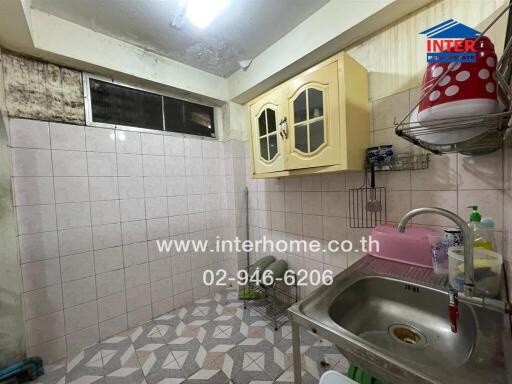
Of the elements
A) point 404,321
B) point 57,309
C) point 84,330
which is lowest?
point 84,330

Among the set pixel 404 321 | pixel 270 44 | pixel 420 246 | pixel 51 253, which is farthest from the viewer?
pixel 270 44

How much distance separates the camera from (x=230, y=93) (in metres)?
2.12

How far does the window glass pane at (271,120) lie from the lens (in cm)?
154

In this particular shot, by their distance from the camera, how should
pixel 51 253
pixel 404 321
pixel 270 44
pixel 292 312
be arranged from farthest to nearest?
pixel 270 44 < pixel 51 253 < pixel 404 321 < pixel 292 312

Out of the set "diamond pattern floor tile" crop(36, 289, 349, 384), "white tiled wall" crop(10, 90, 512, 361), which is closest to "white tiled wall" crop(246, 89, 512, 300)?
"white tiled wall" crop(10, 90, 512, 361)

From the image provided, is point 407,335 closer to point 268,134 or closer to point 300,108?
point 300,108

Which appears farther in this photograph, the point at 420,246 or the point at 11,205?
the point at 11,205

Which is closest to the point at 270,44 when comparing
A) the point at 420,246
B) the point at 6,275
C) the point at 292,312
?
the point at 420,246

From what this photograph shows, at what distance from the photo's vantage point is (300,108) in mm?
1340

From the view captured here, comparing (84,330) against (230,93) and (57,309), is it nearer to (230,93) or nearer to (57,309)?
(57,309)

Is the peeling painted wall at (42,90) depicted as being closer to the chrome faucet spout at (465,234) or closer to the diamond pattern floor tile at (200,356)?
the diamond pattern floor tile at (200,356)

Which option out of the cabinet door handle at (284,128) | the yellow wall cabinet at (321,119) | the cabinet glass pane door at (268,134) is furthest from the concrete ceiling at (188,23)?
the cabinet door handle at (284,128)

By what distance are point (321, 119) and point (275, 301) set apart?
157 centimetres

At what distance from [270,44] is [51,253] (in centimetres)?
210
